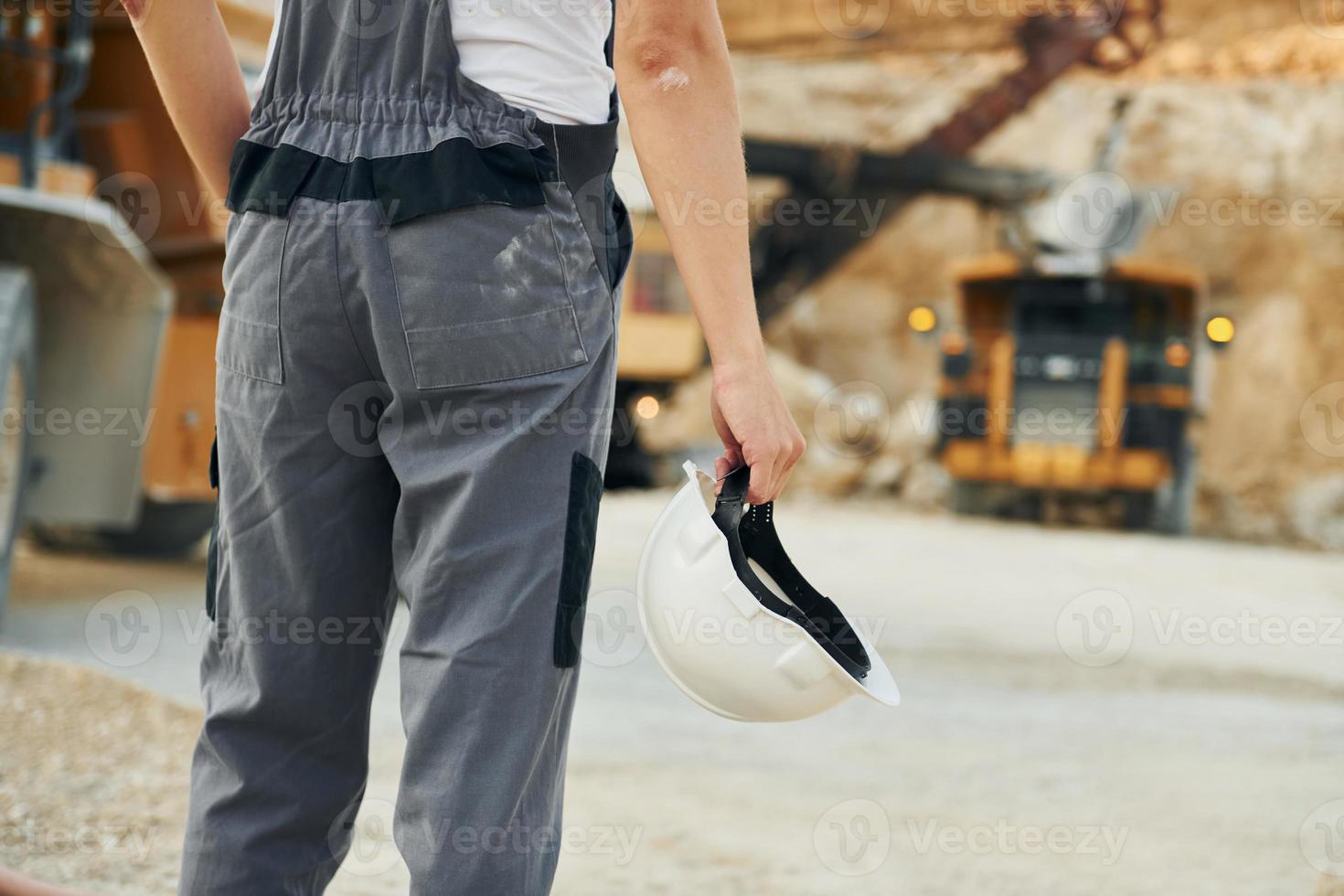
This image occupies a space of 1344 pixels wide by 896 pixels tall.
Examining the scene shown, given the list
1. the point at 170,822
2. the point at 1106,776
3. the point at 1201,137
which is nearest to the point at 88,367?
the point at 170,822

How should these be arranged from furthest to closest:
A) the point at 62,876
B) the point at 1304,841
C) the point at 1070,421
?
the point at 1070,421
the point at 1304,841
the point at 62,876

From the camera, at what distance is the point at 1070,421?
11.7 meters

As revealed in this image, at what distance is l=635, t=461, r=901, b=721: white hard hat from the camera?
1396mm

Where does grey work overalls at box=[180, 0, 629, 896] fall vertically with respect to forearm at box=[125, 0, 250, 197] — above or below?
below

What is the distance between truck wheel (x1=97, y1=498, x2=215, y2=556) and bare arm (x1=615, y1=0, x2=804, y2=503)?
5830 millimetres

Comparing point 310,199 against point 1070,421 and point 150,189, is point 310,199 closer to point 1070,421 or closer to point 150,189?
point 150,189

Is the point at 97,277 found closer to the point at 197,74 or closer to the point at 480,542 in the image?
the point at 197,74

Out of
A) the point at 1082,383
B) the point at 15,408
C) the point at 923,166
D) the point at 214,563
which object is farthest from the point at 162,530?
the point at 923,166

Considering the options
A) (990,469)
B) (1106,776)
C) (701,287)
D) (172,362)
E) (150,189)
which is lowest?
(990,469)

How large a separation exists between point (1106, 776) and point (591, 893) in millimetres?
1802

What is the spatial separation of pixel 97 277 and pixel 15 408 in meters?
0.69

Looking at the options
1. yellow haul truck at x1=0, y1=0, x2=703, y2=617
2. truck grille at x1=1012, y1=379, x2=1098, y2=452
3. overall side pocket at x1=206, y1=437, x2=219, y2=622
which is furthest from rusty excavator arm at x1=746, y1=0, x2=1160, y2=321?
overall side pocket at x1=206, y1=437, x2=219, y2=622

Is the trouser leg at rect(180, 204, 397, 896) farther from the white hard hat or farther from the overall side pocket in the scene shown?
the white hard hat

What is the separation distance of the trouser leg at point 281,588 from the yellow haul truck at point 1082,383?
10809 millimetres
